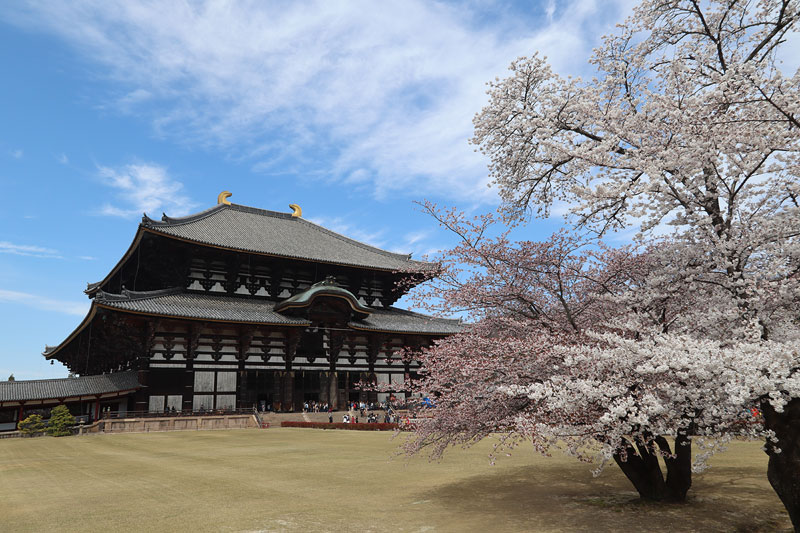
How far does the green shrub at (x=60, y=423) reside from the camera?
23516 millimetres

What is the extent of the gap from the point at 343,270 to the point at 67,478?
85.9 ft

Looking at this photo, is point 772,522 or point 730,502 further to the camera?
point 730,502

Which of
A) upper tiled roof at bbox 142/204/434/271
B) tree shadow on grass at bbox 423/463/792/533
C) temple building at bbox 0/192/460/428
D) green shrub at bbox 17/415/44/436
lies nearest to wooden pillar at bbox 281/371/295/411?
temple building at bbox 0/192/460/428

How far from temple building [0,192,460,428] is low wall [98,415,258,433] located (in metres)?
2.32

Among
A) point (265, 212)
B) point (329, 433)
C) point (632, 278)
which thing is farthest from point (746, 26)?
point (265, 212)

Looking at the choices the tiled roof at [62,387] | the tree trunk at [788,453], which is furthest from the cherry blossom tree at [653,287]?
the tiled roof at [62,387]

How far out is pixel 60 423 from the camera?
77.6 ft

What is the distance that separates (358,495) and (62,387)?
82.1 feet

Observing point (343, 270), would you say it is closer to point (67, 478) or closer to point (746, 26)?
point (67, 478)

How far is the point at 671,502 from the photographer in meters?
8.33

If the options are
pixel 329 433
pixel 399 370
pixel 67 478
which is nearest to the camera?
pixel 67 478

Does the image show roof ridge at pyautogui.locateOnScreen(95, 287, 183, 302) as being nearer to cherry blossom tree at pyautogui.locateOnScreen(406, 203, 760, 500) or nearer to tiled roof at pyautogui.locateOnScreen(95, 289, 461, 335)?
tiled roof at pyautogui.locateOnScreen(95, 289, 461, 335)

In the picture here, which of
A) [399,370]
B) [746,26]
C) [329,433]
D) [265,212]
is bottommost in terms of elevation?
[329,433]

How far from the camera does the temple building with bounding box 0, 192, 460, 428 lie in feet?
88.1
